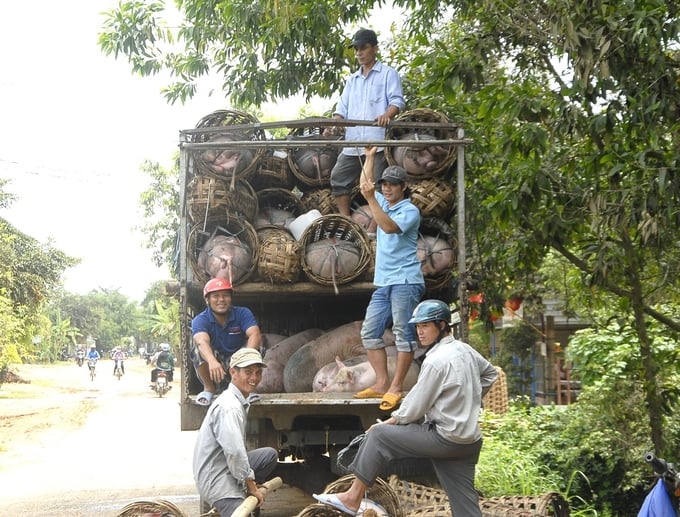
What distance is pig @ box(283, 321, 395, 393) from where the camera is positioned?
698cm

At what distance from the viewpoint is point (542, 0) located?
6.58 metres

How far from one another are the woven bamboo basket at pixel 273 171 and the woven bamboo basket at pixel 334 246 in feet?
3.60

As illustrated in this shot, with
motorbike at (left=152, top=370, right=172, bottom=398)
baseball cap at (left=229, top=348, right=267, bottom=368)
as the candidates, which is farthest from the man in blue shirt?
motorbike at (left=152, top=370, right=172, bottom=398)

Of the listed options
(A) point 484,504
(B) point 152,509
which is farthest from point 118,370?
(B) point 152,509

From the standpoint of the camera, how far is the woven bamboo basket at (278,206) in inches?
302

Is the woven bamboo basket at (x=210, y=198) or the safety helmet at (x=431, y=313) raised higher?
the woven bamboo basket at (x=210, y=198)

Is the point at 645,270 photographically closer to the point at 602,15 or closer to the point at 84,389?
the point at 602,15

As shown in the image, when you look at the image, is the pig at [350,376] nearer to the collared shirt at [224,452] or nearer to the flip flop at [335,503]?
the flip flop at [335,503]

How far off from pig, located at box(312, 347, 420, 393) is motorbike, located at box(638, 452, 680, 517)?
9.38ft

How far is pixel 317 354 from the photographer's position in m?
7.05

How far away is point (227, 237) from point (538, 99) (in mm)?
2593

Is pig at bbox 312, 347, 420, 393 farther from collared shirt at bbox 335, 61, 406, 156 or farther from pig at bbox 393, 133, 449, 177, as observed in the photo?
collared shirt at bbox 335, 61, 406, 156

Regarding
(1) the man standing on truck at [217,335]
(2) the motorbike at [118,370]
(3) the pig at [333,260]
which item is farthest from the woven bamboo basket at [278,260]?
(2) the motorbike at [118,370]

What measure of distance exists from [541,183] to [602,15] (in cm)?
140
